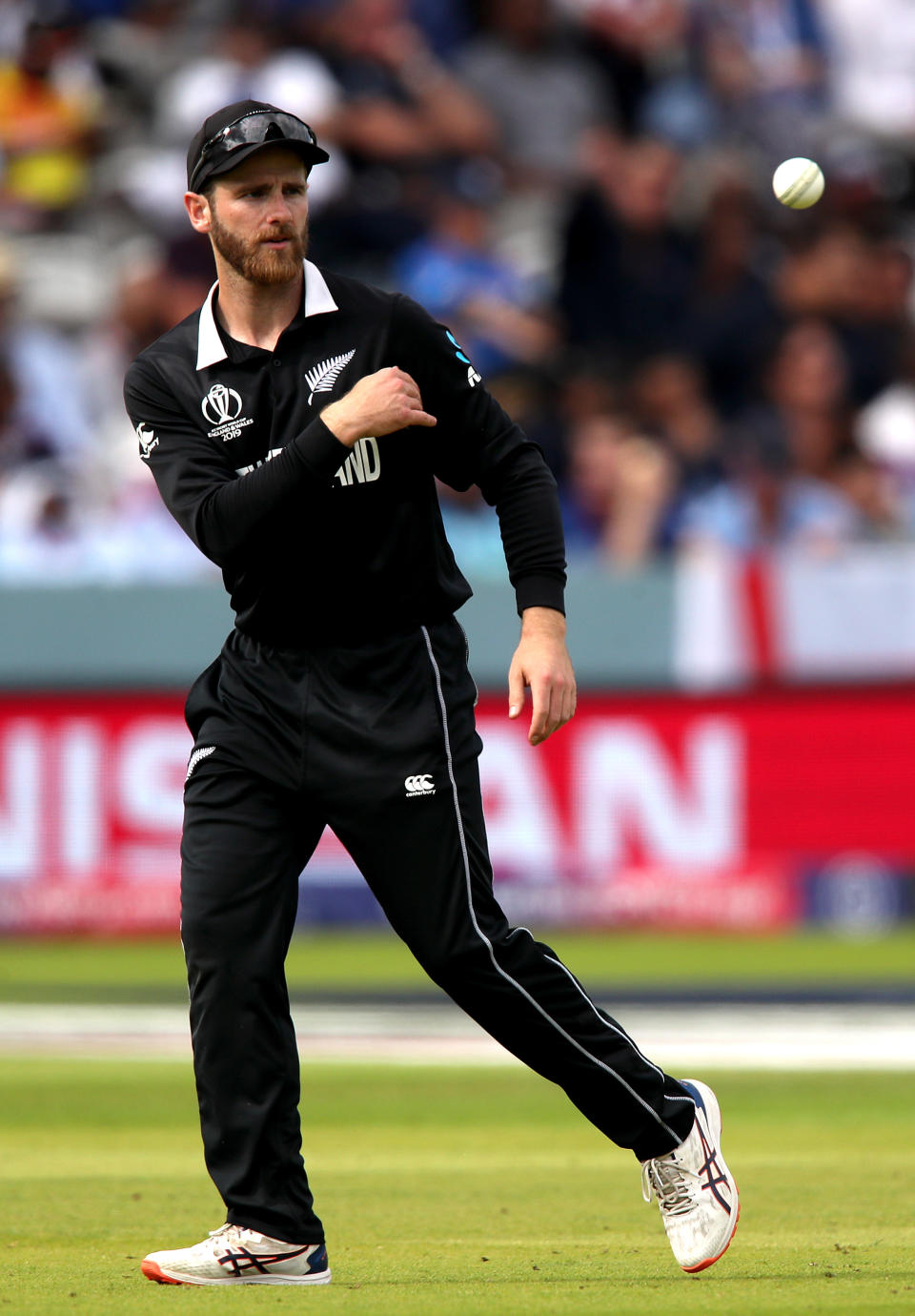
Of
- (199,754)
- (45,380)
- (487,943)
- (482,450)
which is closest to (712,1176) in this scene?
(487,943)

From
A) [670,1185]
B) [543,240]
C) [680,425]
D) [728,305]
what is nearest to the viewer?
[670,1185]

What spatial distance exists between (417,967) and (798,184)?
6505 mm

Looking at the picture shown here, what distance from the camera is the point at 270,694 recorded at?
186 inches

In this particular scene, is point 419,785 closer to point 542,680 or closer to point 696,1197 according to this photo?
point 542,680

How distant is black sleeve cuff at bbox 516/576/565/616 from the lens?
15.4ft

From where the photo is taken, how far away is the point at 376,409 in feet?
14.6

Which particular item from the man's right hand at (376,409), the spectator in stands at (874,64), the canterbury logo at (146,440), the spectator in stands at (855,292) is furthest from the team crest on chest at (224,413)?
the spectator in stands at (874,64)

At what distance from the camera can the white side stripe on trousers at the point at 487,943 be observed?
183 inches

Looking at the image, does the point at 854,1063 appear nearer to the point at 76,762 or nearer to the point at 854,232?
the point at 76,762

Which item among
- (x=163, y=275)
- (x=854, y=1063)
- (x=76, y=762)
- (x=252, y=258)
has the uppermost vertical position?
(x=163, y=275)

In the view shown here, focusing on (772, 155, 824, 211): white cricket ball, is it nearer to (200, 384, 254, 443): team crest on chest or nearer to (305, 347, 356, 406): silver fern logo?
(305, 347, 356, 406): silver fern logo

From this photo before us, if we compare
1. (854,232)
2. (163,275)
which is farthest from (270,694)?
(854,232)

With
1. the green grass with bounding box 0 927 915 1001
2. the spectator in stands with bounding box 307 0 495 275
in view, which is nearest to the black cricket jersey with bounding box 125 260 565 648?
the green grass with bounding box 0 927 915 1001

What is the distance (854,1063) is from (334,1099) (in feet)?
6.87
